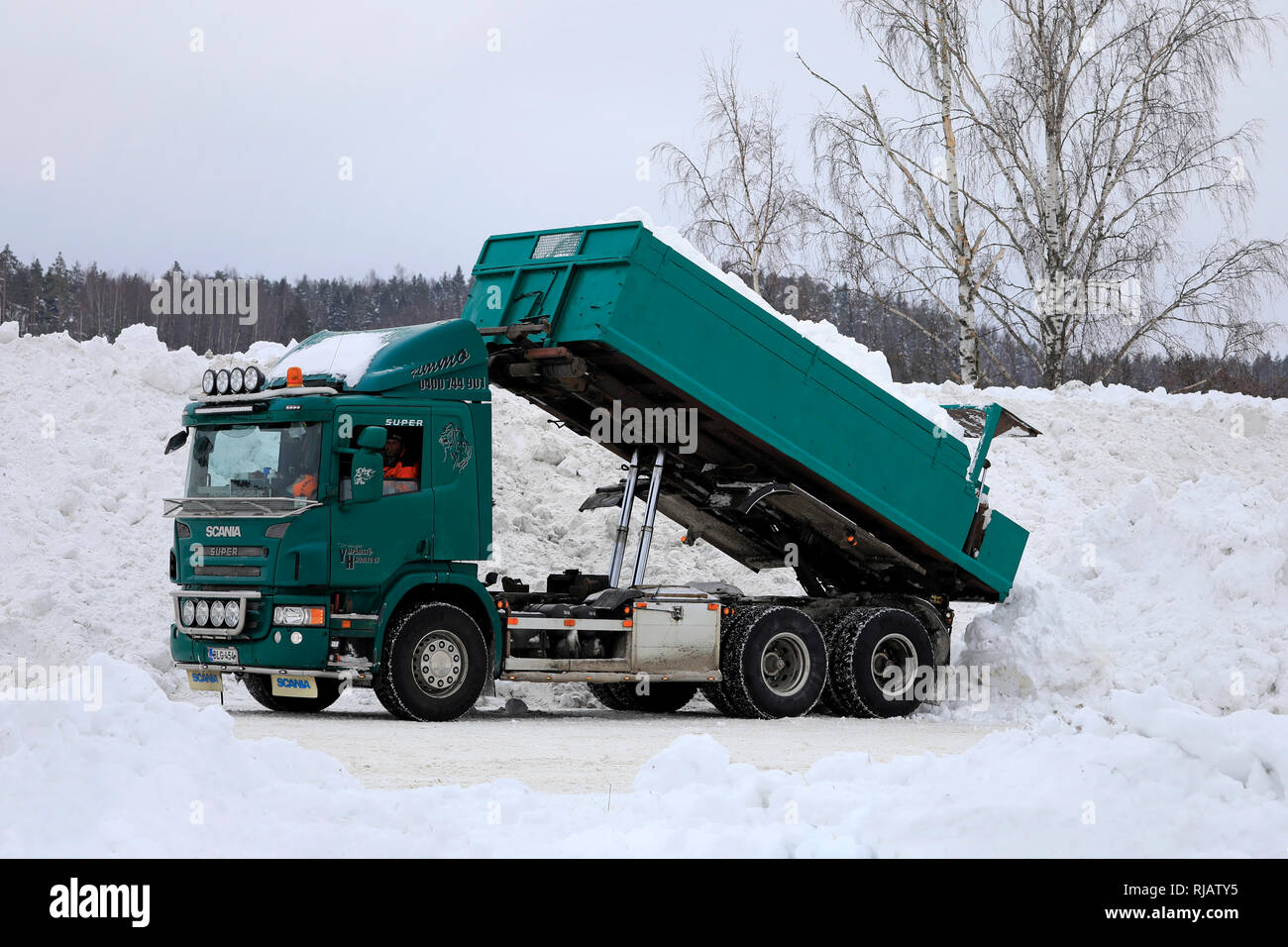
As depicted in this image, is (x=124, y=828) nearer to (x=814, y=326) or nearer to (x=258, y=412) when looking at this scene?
(x=258, y=412)

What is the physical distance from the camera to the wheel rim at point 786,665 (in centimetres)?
1510

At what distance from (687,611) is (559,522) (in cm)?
677

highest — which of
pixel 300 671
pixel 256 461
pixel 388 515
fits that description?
pixel 256 461

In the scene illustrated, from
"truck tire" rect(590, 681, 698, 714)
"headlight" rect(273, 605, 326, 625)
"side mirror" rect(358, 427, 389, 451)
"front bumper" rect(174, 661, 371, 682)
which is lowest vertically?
"truck tire" rect(590, 681, 698, 714)

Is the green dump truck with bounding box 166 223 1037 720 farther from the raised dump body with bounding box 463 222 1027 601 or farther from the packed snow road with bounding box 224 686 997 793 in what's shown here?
the packed snow road with bounding box 224 686 997 793

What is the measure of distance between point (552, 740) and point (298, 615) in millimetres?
2410

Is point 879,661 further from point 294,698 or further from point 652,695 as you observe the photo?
point 294,698

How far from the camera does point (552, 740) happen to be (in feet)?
40.2

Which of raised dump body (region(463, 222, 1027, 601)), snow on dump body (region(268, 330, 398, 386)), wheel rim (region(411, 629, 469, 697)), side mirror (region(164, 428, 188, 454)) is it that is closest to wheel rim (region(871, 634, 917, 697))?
raised dump body (region(463, 222, 1027, 601))

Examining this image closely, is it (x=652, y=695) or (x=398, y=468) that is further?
(x=652, y=695)

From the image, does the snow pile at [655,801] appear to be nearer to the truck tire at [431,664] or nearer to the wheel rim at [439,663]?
the truck tire at [431,664]

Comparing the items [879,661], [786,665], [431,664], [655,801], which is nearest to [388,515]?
[431,664]

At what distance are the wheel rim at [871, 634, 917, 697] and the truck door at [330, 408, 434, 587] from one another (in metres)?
4.89

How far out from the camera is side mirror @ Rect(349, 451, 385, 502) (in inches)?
512
